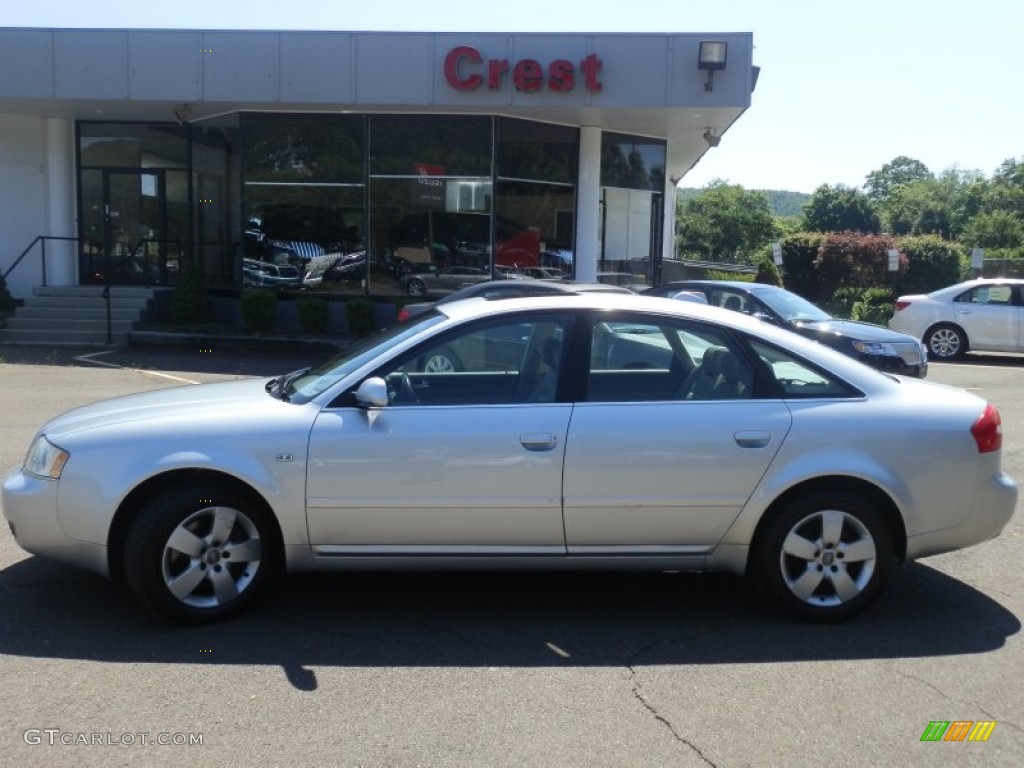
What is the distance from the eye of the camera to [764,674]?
4.51 m

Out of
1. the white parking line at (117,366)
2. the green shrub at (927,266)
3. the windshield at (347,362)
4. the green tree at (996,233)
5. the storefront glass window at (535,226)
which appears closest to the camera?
the windshield at (347,362)

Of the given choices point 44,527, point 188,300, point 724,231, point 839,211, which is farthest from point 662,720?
point 839,211

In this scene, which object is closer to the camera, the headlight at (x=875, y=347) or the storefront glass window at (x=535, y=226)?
the headlight at (x=875, y=347)

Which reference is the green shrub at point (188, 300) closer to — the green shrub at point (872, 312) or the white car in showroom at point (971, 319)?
the white car in showroom at point (971, 319)

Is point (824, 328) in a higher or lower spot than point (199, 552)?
higher

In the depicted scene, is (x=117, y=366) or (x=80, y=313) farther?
(x=80, y=313)

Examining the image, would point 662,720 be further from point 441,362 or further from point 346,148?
point 346,148

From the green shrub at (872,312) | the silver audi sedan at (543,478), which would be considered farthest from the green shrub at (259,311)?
the green shrub at (872,312)

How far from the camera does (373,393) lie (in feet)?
15.8

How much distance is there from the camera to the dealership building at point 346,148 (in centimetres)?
1744

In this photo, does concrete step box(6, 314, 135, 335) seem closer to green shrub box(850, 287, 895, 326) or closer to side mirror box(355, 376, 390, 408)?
side mirror box(355, 376, 390, 408)

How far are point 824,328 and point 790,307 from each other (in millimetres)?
641

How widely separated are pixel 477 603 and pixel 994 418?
9.16 feet

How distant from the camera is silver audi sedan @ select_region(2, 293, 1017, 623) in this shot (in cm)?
485
